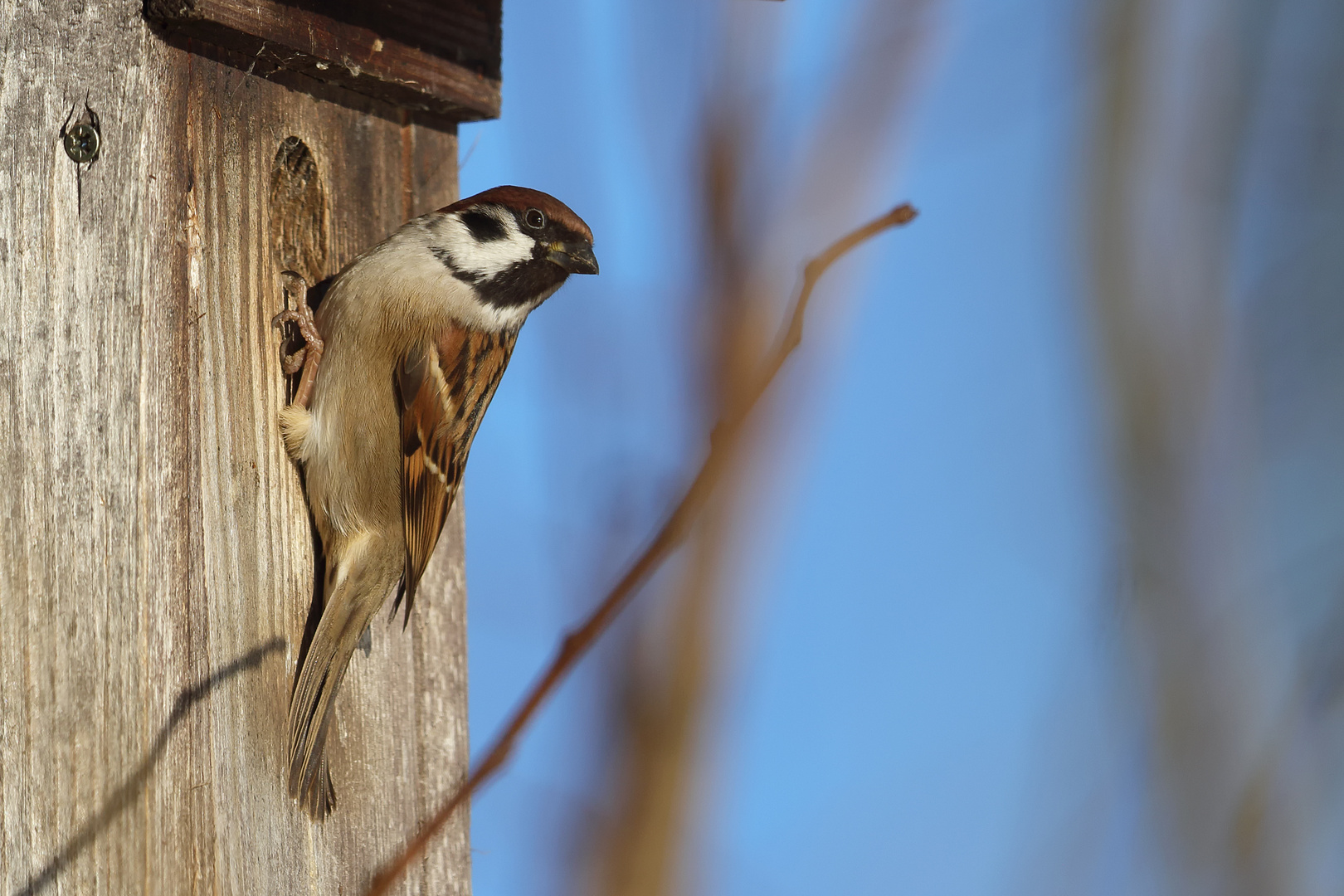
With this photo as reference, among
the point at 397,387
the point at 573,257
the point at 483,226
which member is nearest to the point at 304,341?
the point at 397,387

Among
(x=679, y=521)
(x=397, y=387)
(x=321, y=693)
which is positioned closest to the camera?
(x=679, y=521)

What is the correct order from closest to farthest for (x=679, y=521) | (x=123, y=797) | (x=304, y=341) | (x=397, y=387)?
(x=679, y=521)
(x=123, y=797)
(x=304, y=341)
(x=397, y=387)

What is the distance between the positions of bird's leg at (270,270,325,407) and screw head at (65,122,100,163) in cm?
37

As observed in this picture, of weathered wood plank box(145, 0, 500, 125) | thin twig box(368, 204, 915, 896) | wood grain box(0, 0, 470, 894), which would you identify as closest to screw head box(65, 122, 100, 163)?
wood grain box(0, 0, 470, 894)

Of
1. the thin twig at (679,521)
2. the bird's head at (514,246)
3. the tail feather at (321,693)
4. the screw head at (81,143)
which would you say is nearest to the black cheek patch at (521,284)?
the bird's head at (514,246)

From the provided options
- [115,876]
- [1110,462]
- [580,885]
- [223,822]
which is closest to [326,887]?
[223,822]

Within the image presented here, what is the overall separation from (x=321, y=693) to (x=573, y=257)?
1.05 metres

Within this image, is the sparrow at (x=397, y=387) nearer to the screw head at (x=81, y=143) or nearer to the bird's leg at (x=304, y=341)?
the bird's leg at (x=304, y=341)

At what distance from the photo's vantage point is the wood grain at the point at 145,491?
1806 mm

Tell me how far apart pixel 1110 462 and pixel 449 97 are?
4.59 ft

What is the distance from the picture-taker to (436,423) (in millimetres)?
2568

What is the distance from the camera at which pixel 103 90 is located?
1.94m

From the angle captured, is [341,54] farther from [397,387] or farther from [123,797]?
[123,797]

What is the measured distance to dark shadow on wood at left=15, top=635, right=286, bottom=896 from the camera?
1770 millimetres
